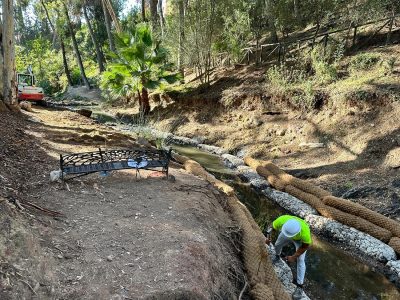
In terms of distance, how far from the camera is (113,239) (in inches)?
188

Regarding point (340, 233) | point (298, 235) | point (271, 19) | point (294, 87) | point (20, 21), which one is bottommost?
point (340, 233)

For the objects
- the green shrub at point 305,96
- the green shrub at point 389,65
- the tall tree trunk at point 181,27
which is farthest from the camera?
the tall tree trunk at point 181,27

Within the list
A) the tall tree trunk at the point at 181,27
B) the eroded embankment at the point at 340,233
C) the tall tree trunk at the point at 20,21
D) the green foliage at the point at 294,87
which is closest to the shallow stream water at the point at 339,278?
the eroded embankment at the point at 340,233

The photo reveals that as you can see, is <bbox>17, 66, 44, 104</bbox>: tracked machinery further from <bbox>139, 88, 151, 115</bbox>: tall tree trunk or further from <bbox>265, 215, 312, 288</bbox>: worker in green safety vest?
<bbox>265, 215, 312, 288</bbox>: worker in green safety vest

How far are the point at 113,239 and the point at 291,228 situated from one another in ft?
8.48

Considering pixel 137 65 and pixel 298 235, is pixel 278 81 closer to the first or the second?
pixel 137 65

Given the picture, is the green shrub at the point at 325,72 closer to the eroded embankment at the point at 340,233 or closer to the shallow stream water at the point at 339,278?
the eroded embankment at the point at 340,233

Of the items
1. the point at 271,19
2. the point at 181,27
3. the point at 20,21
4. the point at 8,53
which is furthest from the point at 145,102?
the point at 20,21

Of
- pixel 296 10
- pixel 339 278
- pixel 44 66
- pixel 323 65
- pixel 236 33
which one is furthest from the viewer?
pixel 44 66

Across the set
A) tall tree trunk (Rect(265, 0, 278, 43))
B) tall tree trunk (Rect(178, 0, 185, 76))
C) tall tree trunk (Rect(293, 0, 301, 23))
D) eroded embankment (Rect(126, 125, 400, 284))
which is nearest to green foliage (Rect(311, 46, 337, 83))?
tall tree trunk (Rect(293, 0, 301, 23))

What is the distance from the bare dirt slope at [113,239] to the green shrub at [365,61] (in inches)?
342

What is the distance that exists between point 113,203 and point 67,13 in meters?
27.3

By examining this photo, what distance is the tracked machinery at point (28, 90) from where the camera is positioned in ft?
59.1

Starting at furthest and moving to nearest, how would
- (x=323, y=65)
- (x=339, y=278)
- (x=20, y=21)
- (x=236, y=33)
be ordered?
1. (x=20, y=21)
2. (x=236, y=33)
3. (x=323, y=65)
4. (x=339, y=278)
